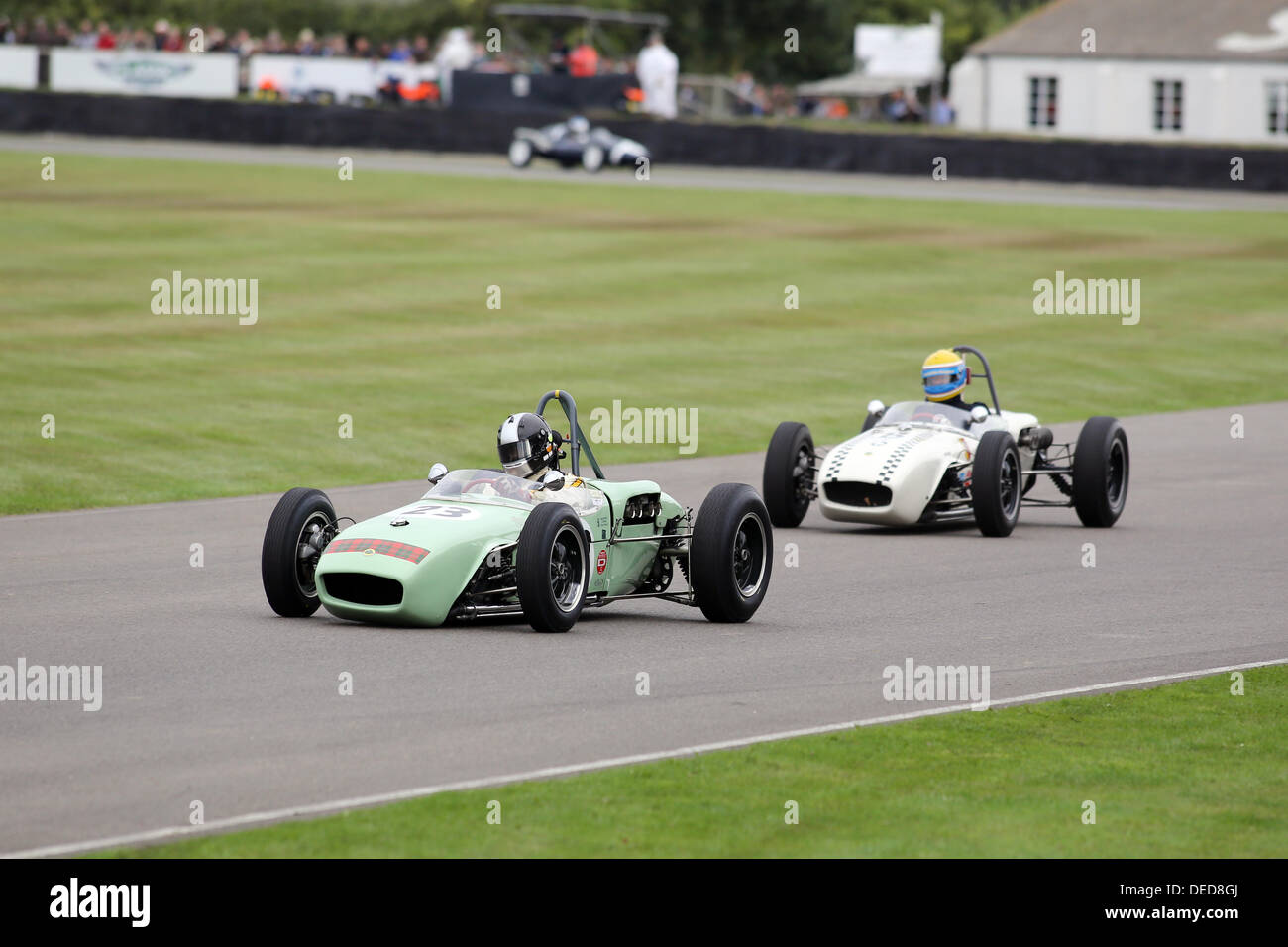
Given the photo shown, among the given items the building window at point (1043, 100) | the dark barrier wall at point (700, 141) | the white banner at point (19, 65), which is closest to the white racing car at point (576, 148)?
the dark barrier wall at point (700, 141)

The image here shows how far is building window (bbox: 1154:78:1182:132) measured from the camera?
64.3m

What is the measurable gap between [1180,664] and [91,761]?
5794 mm

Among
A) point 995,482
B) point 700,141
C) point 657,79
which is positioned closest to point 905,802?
point 995,482

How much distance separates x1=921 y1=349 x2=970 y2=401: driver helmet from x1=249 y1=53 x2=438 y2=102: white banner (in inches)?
1706

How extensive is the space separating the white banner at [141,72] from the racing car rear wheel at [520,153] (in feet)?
32.9

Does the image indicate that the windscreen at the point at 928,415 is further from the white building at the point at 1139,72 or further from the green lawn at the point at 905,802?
the white building at the point at 1139,72

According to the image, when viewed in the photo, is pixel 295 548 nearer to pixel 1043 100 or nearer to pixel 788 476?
pixel 788 476

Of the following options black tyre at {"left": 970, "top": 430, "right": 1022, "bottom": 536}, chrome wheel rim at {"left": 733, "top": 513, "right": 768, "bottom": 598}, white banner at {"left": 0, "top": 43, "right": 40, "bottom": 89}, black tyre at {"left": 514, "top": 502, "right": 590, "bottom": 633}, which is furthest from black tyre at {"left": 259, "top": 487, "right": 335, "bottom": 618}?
white banner at {"left": 0, "top": 43, "right": 40, "bottom": 89}

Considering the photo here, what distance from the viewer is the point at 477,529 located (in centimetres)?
1100

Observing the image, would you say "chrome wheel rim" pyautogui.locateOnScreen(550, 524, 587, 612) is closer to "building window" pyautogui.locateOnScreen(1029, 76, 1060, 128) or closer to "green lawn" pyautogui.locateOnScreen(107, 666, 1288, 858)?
"green lawn" pyautogui.locateOnScreen(107, 666, 1288, 858)

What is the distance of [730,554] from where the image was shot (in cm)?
1161

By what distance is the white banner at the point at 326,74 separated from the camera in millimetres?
58125

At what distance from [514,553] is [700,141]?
41443mm
